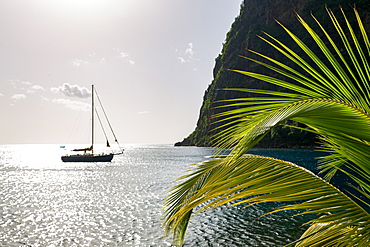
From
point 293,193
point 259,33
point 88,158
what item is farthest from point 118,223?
point 259,33

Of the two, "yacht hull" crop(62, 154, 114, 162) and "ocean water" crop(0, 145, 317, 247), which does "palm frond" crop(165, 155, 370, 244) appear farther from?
"yacht hull" crop(62, 154, 114, 162)

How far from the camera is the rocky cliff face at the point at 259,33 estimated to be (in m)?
104

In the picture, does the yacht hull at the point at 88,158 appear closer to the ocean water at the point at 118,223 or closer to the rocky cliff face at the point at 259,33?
the rocky cliff face at the point at 259,33

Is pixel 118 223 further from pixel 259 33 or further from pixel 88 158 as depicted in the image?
pixel 259 33

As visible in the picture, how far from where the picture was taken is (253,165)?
2223mm

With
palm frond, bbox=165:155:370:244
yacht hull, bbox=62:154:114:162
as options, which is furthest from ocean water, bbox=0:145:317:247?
yacht hull, bbox=62:154:114:162

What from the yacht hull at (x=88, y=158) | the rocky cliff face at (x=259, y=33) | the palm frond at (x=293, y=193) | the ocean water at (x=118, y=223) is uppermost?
the rocky cliff face at (x=259, y=33)

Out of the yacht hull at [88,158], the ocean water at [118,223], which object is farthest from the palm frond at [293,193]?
the yacht hull at [88,158]

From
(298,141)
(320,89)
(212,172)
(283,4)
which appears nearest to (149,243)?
(212,172)

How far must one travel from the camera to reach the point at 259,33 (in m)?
124

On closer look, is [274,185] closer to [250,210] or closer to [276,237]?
[276,237]

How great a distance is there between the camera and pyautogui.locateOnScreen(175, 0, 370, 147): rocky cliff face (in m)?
104

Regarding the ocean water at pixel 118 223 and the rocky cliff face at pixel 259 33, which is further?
the rocky cliff face at pixel 259 33

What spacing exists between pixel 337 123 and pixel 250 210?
71.8 feet
